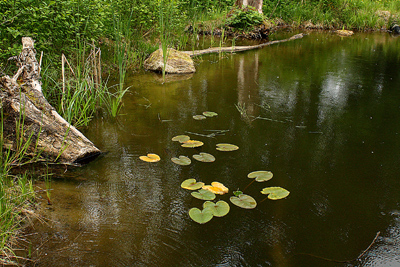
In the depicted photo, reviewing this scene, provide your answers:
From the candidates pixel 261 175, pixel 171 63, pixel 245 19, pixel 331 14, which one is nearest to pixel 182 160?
pixel 261 175

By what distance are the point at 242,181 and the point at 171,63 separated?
3.94m

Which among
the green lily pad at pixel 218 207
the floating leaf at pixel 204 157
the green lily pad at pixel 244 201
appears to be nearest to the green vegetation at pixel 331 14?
the floating leaf at pixel 204 157

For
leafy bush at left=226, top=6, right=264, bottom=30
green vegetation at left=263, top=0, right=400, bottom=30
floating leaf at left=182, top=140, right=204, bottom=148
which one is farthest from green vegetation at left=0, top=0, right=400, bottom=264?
green vegetation at left=263, top=0, right=400, bottom=30

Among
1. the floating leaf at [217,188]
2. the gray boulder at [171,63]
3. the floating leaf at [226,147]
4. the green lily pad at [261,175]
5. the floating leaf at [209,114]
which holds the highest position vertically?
the gray boulder at [171,63]

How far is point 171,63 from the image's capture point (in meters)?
6.59

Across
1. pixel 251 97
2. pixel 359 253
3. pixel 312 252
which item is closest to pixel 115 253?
pixel 312 252

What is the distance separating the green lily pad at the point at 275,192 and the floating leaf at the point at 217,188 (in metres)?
0.32

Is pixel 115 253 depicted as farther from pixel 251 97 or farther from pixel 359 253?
pixel 251 97

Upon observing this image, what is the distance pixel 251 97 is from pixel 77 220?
348 cm

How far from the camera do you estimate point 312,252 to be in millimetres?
2361

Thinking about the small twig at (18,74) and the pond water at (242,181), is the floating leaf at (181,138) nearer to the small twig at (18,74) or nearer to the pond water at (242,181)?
the pond water at (242,181)

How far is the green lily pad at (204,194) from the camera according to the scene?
2861mm

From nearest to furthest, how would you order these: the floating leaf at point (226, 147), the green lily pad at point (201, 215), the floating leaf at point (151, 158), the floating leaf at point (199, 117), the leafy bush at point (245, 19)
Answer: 1. the green lily pad at point (201, 215)
2. the floating leaf at point (151, 158)
3. the floating leaf at point (226, 147)
4. the floating leaf at point (199, 117)
5. the leafy bush at point (245, 19)

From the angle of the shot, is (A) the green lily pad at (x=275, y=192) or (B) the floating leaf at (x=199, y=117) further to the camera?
(B) the floating leaf at (x=199, y=117)
